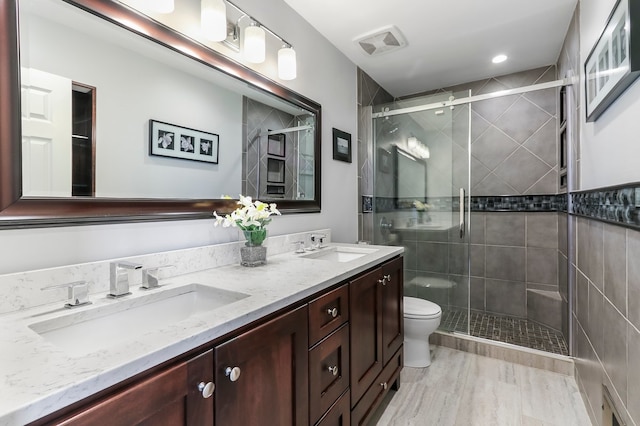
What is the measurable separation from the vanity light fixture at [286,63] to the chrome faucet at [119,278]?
1.30m

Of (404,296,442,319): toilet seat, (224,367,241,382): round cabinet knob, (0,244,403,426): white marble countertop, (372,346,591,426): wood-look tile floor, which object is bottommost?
(372,346,591,426): wood-look tile floor

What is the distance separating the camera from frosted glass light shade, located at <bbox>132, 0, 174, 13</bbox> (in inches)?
45.2

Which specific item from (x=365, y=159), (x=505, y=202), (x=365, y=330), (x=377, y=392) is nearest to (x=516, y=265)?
(x=505, y=202)

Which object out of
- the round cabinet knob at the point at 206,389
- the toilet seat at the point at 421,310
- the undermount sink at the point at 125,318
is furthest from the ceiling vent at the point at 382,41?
the round cabinet knob at the point at 206,389

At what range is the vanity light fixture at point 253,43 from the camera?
5.06ft

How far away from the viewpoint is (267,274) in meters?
1.26

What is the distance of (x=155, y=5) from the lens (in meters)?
1.17

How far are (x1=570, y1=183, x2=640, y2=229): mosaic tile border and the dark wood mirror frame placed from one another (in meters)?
1.52

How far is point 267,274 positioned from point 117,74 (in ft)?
2.98

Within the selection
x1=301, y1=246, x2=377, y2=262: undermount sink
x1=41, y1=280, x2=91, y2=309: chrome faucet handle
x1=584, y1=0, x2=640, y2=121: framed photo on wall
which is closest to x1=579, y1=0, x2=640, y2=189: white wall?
x1=584, y1=0, x2=640, y2=121: framed photo on wall

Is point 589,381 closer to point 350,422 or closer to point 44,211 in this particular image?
point 350,422

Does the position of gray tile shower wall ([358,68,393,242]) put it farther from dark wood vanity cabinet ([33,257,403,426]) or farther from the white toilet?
dark wood vanity cabinet ([33,257,403,426])

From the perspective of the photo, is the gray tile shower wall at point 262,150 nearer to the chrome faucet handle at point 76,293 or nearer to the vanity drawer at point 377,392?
the chrome faucet handle at point 76,293

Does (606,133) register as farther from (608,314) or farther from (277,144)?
(277,144)
